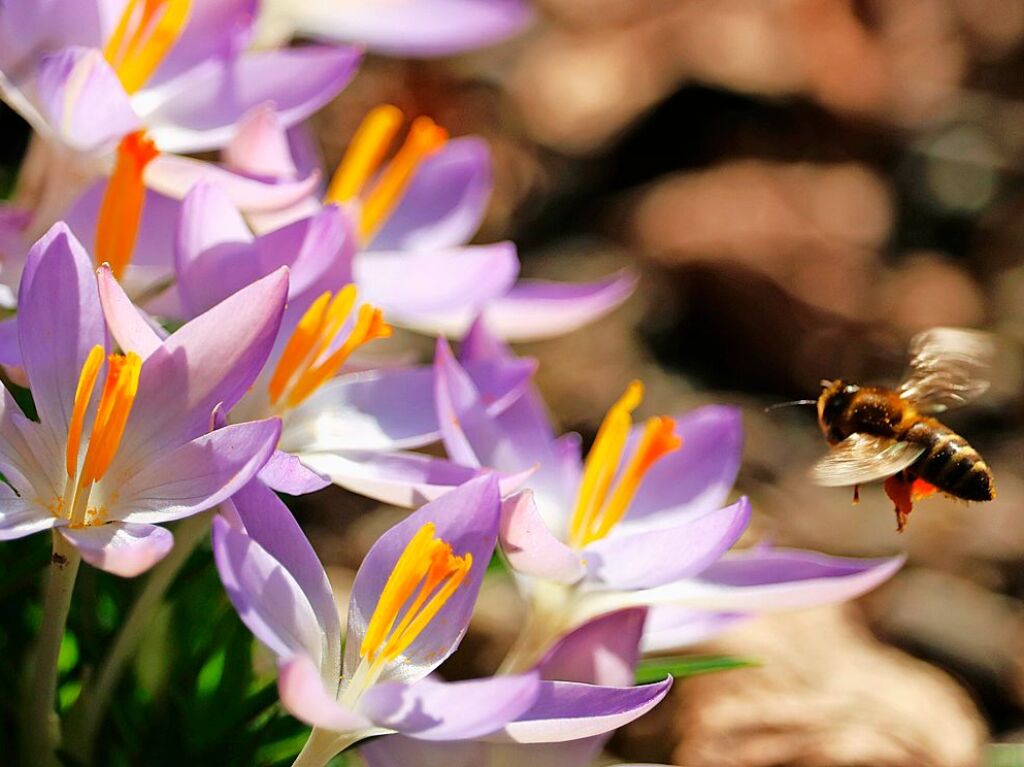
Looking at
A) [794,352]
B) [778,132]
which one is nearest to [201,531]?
[794,352]

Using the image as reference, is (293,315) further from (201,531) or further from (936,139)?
(936,139)

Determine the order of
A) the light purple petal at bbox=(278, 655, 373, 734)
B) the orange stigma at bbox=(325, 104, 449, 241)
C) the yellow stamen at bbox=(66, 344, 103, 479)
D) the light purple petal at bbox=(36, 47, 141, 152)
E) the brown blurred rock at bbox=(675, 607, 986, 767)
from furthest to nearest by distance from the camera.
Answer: the brown blurred rock at bbox=(675, 607, 986, 767) → the orange stigma at bbox=(325, 104, 449, 241) → the light purple petal at bbox=(36, 47, 141, 152) → the yellow stamen at bbox=(66, 344, 103, 479) → the light purple petal at bbox=(278, 655, 373, 734)

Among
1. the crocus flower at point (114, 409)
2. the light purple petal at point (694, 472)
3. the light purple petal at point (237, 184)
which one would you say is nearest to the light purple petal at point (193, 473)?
the crocus flower at point (114, 409)

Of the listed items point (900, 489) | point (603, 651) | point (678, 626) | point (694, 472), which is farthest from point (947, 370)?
point (603, 651)

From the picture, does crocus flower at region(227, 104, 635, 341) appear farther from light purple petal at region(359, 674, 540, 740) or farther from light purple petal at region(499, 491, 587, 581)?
light purple petal at region(359, 674, 540, 740)

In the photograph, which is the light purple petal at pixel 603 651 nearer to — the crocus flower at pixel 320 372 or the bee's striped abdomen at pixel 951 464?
the crocus flower at pixel 320 372

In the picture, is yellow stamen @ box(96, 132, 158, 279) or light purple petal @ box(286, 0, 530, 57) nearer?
yellow stamen @ box(96, 132, 158, 279)

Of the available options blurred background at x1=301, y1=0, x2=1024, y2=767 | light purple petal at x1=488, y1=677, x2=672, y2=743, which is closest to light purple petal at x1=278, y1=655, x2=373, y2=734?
light purple petal at x1=488, y1=677, x2=672, y2=743
